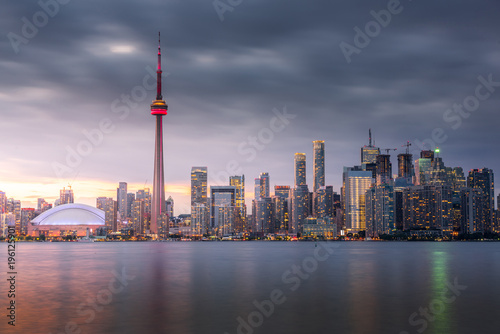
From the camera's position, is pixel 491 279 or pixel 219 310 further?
pixel 491 279

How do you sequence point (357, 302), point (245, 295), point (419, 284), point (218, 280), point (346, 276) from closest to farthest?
point (357, 302) < point (245, 295) < point (419, 284) < point (218, 280) < point (346, 276)

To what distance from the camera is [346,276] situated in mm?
105938

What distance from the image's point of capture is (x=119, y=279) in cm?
10169

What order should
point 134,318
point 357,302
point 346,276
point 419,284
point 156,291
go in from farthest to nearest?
1. point 346,276
2. point 419,284
3. point 156,291
4. point 357,302
5. point 134,318

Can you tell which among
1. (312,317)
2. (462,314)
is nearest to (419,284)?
(462,314)

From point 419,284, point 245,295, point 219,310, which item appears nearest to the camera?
point 219,310

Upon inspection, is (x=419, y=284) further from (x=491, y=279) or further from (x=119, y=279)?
(x=119, y=279)

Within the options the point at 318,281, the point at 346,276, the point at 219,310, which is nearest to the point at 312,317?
the point at 219,310

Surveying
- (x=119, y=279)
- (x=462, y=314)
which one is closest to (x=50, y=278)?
(x=119, y=279)

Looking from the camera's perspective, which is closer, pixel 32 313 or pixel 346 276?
pixel 32 313

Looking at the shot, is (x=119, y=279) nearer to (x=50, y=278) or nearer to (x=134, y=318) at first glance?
(x=50, y=278)

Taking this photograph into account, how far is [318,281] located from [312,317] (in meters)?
38.1

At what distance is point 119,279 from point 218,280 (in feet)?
64.0

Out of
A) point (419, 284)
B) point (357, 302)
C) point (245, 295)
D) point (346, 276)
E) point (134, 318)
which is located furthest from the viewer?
point (346, 276)
